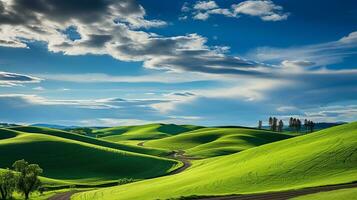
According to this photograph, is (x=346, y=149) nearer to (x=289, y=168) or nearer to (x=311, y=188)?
(x=289, y=168)

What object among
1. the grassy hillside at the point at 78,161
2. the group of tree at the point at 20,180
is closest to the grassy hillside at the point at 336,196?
the group of tree at the point at 20,180

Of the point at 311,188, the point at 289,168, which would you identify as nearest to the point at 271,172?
the point at 289,168

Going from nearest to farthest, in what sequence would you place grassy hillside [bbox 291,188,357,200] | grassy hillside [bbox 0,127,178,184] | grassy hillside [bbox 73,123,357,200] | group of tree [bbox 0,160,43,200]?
1. grassy hillside [bbox 291,188,357,200]
2. grassy hillside [bbox 73,123,357,200]
3. group of tree [bbox 0,160,43,200]
4. grassy hillside [bbox 0,127,178,184]

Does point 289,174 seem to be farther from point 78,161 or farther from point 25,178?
point 78,161

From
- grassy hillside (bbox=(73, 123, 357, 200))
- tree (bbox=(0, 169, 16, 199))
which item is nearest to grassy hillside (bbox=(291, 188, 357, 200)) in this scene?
grassy hillside (bbox=(73, 123, 357, 200))

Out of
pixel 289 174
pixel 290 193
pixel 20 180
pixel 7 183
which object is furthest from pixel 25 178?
pixel 290 193

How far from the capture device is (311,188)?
5369 cm

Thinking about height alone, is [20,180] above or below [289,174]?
below

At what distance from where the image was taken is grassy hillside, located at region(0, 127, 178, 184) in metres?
150

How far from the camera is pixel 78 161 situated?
166 m

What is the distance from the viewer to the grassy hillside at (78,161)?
5886 inches

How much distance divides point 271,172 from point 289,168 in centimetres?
291

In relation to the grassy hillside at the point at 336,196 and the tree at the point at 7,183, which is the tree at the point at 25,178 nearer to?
the tree at the point at 7,183

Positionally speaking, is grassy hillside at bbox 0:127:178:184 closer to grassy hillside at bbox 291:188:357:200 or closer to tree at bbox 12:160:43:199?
tree at bbox 12:160:43:199
